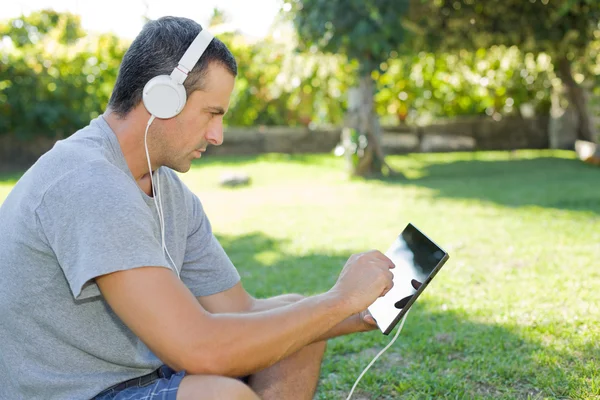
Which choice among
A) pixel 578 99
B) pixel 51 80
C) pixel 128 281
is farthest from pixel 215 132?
pixel 578 99

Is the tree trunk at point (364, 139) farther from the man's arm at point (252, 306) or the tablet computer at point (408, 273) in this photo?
the tablet computer at point (408, 273)

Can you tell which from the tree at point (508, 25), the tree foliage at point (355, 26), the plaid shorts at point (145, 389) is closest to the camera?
the plaid shorts at point (145, 389)

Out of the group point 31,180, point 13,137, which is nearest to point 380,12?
point 13,137

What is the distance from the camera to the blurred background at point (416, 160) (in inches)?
127

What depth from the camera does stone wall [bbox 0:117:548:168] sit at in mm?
13039

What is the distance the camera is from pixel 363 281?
1881 millimetres

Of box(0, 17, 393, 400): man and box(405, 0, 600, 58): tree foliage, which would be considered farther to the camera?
box(405, 0, 600, 58): tree foliage

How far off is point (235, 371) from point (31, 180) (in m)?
0.69

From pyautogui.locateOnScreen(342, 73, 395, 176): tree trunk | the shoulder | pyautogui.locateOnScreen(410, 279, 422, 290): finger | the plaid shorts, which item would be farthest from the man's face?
pyautogui.locateOnScreen(342, 73, 395, 176): tree trunk

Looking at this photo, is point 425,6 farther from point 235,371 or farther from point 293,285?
point 235,371

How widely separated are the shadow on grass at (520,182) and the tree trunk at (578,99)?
1350mm

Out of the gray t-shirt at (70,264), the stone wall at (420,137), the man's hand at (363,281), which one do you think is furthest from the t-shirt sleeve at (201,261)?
the stone wall at (420,137)

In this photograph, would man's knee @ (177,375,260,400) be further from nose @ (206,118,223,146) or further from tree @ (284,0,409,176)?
tree @ (284,0,409,176)

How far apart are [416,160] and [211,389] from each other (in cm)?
1153
